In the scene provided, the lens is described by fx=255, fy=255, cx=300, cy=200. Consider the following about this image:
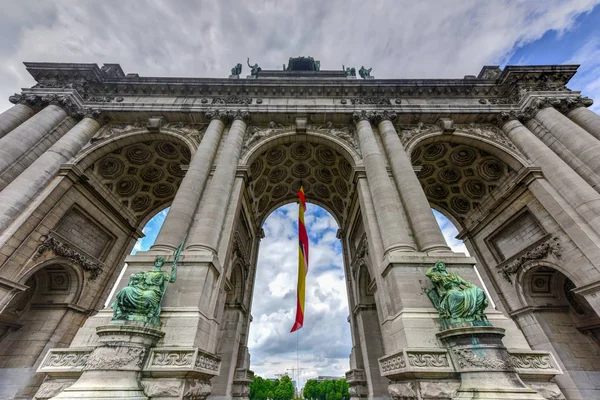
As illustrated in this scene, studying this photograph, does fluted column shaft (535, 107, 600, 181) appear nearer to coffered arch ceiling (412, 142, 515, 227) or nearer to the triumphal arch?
the triumphal arch

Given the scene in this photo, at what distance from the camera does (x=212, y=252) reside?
8.81 m

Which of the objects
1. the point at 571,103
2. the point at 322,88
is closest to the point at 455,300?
the point at 322,88

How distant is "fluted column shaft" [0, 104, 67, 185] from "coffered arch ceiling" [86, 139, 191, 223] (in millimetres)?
2505

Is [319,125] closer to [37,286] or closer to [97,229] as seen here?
[97,229]

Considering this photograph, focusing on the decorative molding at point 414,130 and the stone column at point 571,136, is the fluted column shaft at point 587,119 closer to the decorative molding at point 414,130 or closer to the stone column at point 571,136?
the stone column at point 571,136

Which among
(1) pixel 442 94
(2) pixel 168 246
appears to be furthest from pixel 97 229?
(1) pixel 442 94

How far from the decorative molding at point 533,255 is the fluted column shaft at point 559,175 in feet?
5.86

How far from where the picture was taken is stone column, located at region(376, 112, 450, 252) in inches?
357

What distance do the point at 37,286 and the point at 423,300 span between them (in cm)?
1847

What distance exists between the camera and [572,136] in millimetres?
12078

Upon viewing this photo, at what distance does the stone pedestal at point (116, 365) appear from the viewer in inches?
205

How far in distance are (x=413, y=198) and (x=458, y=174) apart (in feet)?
28.7

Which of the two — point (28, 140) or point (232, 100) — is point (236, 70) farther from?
point (28, 140)

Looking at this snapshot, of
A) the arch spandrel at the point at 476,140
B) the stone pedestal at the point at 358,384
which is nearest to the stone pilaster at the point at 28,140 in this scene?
the stone pedestal at the point at 358,384
